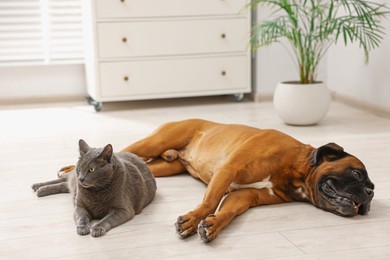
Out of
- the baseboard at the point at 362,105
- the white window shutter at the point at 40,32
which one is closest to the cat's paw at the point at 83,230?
the baseboard at the point at 362,105

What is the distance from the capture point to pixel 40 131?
13.2ft

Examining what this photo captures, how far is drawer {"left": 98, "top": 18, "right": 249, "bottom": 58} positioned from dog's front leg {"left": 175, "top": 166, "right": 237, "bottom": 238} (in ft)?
7.94

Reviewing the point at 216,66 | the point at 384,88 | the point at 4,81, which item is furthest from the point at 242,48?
the point at 4,81

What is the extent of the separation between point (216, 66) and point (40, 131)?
1.43 m

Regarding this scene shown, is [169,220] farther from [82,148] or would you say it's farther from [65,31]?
[65,31]

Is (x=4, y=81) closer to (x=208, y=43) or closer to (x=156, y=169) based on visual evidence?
(x=208, y=43)

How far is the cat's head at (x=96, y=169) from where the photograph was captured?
7.25 ft

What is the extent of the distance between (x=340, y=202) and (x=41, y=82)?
340 centimetres

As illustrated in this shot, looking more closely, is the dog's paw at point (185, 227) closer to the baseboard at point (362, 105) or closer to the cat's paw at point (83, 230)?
the cat's paw at point (83, 230)

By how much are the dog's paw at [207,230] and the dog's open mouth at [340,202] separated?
1.48 ft

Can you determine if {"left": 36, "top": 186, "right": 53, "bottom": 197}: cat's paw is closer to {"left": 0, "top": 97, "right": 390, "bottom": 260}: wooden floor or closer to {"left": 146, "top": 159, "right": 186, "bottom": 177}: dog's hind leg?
{"left": 0, "top": 97, "right": 390, "bottom": 260}: wooden floor

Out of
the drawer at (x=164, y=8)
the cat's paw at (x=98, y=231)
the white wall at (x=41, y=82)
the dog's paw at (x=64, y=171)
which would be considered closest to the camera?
the cat's paw at (x=98, y=231)

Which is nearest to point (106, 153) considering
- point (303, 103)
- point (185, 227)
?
point (185, 227)

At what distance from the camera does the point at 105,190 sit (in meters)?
2.28
